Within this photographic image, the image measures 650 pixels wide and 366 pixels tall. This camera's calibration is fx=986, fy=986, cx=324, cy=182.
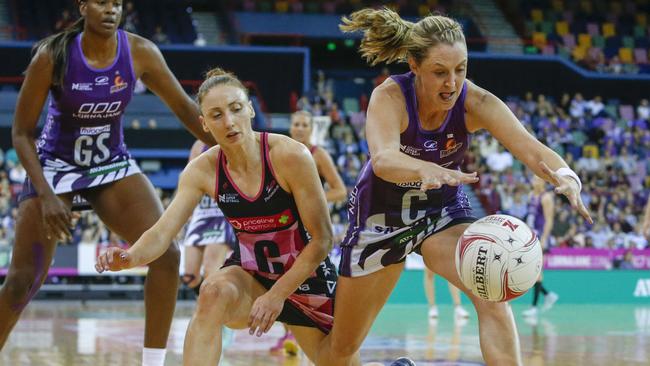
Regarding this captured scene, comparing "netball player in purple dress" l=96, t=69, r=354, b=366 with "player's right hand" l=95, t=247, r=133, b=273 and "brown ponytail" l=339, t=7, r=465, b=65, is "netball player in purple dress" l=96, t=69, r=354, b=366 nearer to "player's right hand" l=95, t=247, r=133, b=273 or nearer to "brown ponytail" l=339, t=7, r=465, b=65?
"player's right hand" l=95, t=247, r=133, b=273

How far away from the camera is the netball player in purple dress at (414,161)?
436cm

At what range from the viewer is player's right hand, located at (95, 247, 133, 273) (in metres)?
4.23

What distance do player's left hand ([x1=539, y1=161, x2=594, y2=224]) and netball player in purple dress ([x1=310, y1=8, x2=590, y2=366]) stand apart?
11mm

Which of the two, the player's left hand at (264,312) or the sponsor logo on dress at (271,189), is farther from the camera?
the sponsor logo on dress at (271,189)

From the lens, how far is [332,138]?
68.5 feet

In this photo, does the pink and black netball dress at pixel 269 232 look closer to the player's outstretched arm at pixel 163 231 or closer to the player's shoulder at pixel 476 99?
the player's outstretched arm at pixel 163 231

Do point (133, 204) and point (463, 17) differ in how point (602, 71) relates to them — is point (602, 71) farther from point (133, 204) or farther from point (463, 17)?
point (133, 204)

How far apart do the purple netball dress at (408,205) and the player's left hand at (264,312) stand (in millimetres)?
558

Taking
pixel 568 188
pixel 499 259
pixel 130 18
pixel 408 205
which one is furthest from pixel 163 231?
pixel 130 18

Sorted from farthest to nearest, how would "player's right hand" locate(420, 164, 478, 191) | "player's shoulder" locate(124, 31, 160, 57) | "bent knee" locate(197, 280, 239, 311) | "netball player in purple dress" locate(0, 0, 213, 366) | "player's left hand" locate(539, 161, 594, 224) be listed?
"player's shoulder" locate(124, 31, 160, 57), "netball player in purple dress" locate(0, 0, 213, 366), "bent knee" locate(197, 280, 239, 311), "player's left hand" locate(539, 161, 594, 224), "player's right hand" locate(420, 164, 478, 191)

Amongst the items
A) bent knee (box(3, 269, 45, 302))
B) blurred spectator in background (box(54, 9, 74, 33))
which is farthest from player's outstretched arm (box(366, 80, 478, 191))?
blurred spectator in background (box(54, 9, 74, 33))

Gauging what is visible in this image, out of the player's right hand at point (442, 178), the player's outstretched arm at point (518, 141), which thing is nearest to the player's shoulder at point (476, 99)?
the player's outstretched arm at point (518, 141)

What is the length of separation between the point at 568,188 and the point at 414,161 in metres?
0.62

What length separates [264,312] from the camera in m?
4.45
